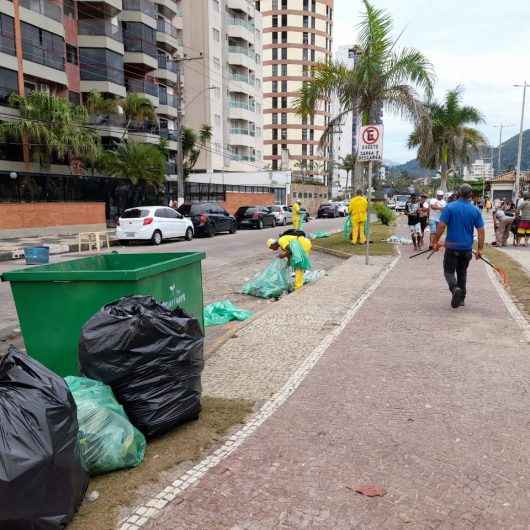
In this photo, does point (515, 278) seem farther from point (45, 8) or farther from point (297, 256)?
point (45, 8)

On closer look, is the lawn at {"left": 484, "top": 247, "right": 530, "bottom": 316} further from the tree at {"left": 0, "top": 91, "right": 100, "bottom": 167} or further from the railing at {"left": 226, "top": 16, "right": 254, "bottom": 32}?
the railing at {"left": 226, "top": 16, "right": 254, "bottom": 32}

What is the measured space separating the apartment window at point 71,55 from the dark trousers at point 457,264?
3598 centimetres

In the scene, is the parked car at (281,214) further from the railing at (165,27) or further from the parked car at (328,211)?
the railing at (165,27)

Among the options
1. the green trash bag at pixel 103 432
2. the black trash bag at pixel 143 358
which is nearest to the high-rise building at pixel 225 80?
the black trash bag at pixel 143 358

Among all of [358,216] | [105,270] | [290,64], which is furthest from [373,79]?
[290,64]

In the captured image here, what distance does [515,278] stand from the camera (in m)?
10.2

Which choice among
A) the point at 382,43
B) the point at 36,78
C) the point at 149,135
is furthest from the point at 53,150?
the point at 382,43

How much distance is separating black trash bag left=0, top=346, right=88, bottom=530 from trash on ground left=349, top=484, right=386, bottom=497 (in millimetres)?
1447

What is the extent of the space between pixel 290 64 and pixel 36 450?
105 m

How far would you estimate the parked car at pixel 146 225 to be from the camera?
20531 mm

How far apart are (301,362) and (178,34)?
5724 centimetres

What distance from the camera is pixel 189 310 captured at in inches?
195

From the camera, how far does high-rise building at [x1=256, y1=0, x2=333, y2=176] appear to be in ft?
325

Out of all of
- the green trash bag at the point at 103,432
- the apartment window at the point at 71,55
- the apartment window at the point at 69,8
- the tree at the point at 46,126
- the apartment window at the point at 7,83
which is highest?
the apartment window at the point at 69,8
